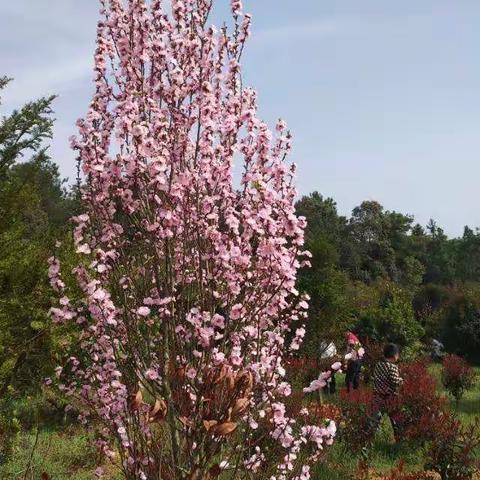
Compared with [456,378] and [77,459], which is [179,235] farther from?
[456,378]

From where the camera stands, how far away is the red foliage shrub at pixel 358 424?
26.0 ft

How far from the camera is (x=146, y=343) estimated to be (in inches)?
156

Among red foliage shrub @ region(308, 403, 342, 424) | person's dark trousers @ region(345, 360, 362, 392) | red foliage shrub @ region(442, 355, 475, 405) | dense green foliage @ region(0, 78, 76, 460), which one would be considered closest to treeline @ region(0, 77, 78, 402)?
dense green foliage @ region(0, 78, 76, 460)

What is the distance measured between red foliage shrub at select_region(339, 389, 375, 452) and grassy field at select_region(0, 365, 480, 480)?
16 cm

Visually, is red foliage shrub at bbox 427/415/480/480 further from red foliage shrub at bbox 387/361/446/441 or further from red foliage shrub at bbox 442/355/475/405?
red foliage shrub at bbox 442/355/475/405

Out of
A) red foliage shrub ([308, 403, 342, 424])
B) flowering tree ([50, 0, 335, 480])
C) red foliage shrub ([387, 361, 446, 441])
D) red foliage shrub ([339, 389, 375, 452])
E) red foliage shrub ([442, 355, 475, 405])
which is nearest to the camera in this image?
flowering tree ([50, 0, 335, 480])

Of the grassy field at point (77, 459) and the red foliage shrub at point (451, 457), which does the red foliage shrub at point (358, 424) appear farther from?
the red foliage shrub at point (451, 457)

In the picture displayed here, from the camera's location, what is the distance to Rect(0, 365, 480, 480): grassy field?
6.95 m

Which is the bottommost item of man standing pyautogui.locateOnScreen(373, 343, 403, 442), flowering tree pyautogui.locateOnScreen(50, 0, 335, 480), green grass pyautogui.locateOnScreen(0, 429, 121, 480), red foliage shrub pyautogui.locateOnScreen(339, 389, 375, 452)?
green grass pyautogui.locateOnScreen(0, 429, 121, 480)

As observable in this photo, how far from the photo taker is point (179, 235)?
409cm

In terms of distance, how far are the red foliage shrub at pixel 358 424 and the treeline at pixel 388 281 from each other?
259 inches

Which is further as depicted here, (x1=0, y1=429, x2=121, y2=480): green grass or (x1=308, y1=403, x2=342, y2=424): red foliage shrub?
(x1=308, y1=403, x2=342, y2=424): red foliage shrub

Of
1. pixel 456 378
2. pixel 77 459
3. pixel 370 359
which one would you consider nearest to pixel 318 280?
pixel 370 359

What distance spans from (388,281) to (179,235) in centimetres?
2881
